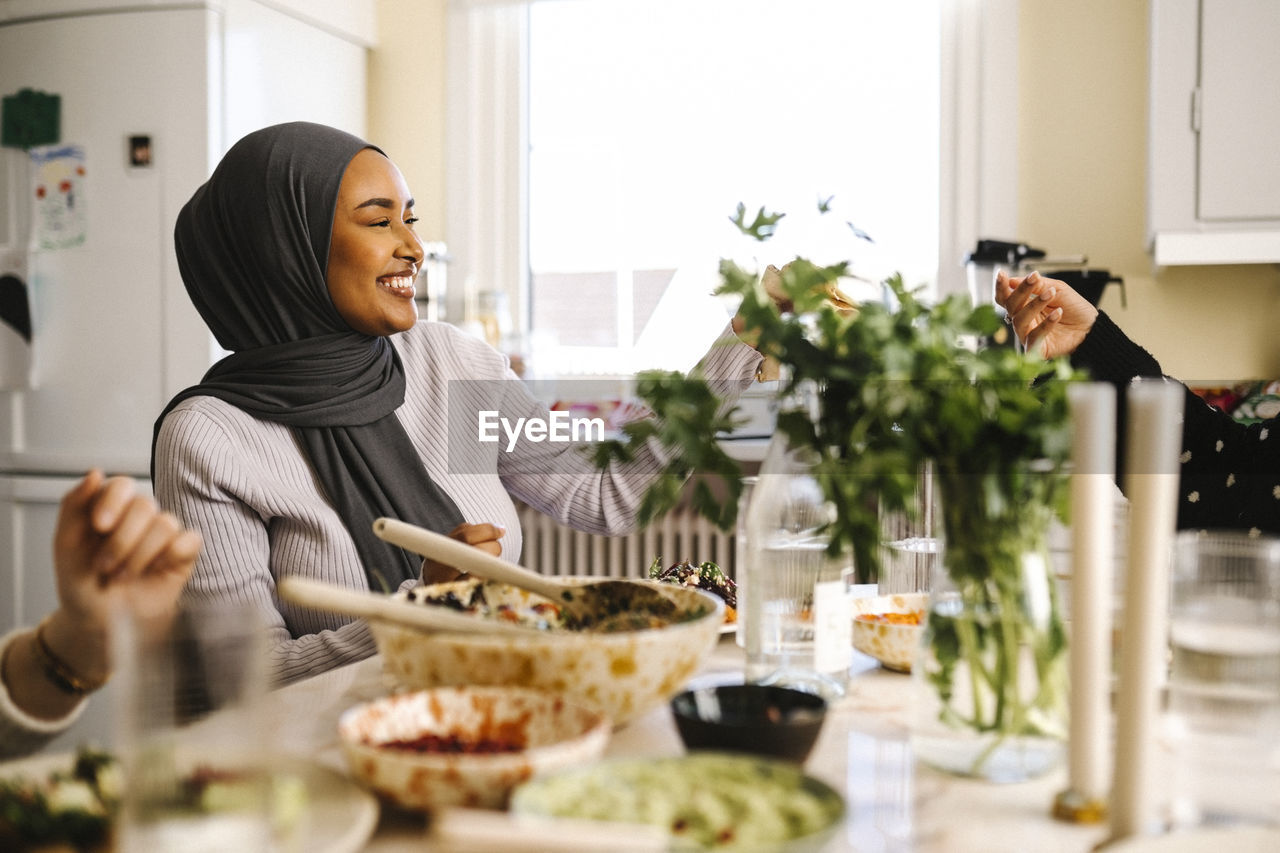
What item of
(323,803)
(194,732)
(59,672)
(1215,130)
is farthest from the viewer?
(1215,130)

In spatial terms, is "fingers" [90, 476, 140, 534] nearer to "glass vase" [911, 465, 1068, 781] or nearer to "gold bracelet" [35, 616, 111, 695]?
"gold bracelet" [35, 616, 111, 695]

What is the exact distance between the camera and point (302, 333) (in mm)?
1641

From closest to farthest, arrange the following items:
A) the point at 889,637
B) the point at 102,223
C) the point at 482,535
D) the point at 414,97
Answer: the point at 889,637 → the point at 482,535 → the point at 102,223 → the point at 414,97

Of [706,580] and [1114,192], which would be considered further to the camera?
[1114,192]

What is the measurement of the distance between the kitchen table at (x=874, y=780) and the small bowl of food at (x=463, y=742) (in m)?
0.04

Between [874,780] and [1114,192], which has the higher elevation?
[1114,192]

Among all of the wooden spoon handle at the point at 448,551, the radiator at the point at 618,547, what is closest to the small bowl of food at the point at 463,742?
the wooden spoon handle at the point at 448,551

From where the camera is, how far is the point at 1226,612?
64 centimetres

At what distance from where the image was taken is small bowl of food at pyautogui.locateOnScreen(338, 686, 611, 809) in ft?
1.91

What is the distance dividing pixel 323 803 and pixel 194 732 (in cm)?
13

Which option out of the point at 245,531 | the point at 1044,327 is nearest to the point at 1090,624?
the point at 1044,327

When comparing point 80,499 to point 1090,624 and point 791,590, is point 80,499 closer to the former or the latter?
point 791,590

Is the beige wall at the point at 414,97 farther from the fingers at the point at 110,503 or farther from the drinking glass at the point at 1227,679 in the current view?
the drinking glass at the point at 1227,679

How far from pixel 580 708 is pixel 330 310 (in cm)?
112
